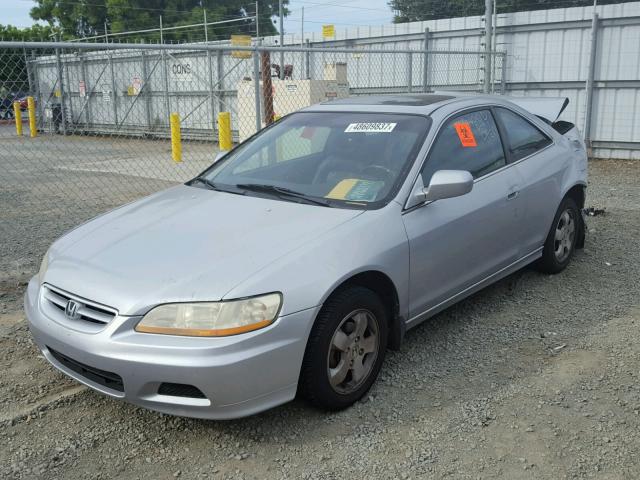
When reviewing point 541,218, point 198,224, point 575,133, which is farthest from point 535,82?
point 198,224

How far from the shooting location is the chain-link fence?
912cm

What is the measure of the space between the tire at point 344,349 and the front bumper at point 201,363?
11 centimetres

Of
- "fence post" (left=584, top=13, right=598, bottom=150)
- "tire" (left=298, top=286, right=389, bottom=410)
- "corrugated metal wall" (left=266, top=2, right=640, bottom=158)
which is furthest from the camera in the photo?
"fence post" (left=584, top=13, right=598, bottom=150)

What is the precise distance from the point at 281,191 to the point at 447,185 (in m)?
1.00

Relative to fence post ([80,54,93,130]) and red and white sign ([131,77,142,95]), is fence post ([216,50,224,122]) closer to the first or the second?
red and white sign ([131,77,142,95])

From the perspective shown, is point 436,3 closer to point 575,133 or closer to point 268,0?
point 268,0

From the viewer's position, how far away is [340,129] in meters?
4.21

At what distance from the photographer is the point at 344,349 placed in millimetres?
3225

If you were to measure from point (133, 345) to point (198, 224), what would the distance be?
922 millimetres

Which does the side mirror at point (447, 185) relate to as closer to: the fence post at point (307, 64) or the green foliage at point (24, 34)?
the fence post at point (307, 64)

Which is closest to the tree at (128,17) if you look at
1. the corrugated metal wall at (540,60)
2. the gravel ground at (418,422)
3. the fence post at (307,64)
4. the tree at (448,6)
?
the tree at (448,6)

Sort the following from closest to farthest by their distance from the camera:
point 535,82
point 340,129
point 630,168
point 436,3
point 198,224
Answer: point 198,224 < point 340,129 < point 630,168 < point 535,82 < point 436,3

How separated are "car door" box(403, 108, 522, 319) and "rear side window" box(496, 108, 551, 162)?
A: 0.14m

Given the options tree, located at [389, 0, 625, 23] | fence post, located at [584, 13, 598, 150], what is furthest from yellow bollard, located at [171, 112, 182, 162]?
tree, located at [389, 0, 625, 23]
